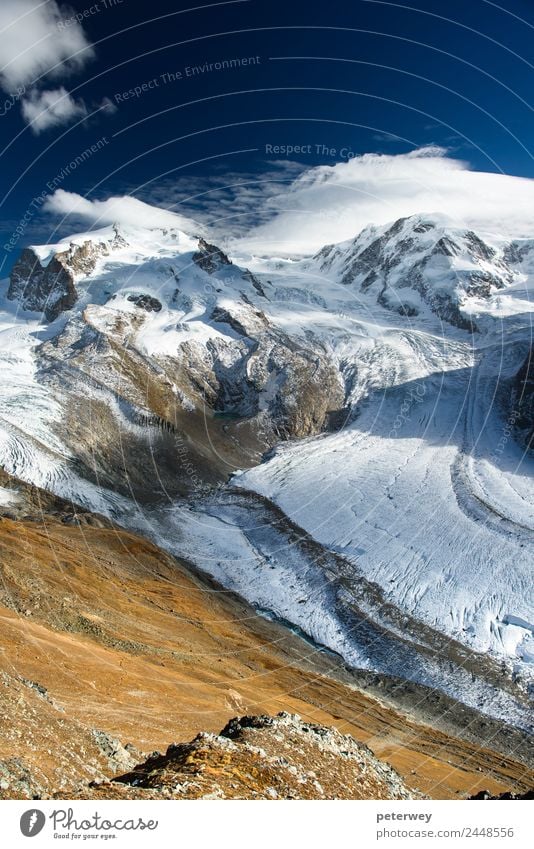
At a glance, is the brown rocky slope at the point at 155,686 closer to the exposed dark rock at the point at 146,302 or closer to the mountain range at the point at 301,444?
the mountain range at the point at 301,444

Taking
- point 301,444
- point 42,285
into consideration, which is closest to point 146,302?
point 42,285

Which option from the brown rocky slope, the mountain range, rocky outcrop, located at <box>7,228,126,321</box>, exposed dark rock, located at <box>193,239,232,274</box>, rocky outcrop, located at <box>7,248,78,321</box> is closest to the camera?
the brown rocky slope

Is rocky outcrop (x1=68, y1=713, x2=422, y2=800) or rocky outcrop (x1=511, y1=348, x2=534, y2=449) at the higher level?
rocky outcrop (x1=511, y1=348, x2=534, y2=449)

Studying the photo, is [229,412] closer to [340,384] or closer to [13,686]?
[340,384]

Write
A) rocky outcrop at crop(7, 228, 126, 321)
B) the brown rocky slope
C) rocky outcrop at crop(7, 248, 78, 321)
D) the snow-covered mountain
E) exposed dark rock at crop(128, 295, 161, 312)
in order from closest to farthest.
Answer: the brown rocky slope, the snow-covered mountain, exposed dark rock at crop(128, 295, 161, 312), rocky outcrop at crop(7, 248, 78, 321), rocky outcrop at crop(7, 228, 126, 321)

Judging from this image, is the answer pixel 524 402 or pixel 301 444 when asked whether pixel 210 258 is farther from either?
pixel 524 402

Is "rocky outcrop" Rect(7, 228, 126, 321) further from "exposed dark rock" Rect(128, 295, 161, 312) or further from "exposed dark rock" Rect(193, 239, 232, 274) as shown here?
"exposed dark rock" Rect(193, 239, 232, 274)

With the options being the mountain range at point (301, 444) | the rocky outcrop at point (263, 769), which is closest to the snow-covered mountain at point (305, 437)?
the mountain range at point (301, 444)

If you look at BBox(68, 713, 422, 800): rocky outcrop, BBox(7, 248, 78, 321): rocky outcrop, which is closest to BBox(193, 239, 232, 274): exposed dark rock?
BBox(7, 248, 78, 321): rocky outcrop
